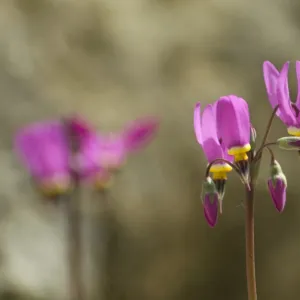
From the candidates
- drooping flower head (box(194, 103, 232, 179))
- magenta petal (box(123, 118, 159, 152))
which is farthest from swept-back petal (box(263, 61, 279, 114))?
magenta petal (box(123, 118, 159, 152))

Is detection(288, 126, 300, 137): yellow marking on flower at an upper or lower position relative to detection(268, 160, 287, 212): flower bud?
upper

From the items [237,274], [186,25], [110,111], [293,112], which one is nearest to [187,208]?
[237,274]

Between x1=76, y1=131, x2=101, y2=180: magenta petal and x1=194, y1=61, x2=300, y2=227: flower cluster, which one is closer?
x1=194, y1=61, x2=300, y2=227: flower cluster

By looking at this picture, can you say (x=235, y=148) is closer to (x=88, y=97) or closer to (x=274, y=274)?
(x=274, y=274)

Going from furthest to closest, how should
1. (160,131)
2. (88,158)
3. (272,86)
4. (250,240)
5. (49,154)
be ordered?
(160,131)
(49,154)
(88,158)
(272,86)
(250,240)

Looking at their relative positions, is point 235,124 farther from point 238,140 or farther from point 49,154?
point 49,154

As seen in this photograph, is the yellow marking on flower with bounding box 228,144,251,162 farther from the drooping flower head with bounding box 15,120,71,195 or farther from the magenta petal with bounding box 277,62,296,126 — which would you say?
the drooping flower head with bounding box 15,120,71,195

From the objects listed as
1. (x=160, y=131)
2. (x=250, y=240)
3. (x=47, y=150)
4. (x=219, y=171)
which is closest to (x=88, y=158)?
(x=47, y=150)
